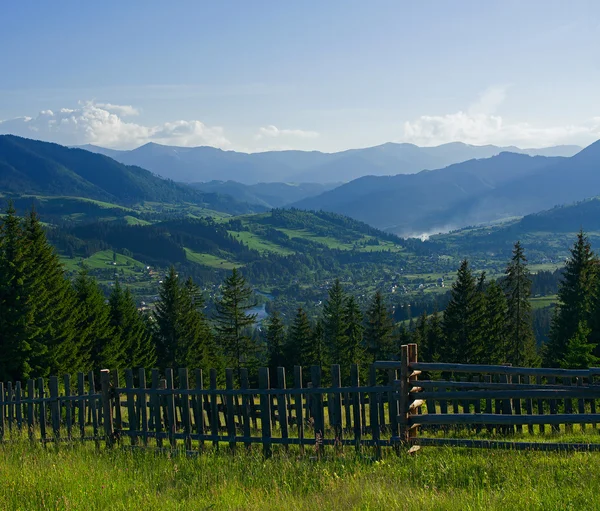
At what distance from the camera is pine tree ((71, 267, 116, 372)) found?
42688mm

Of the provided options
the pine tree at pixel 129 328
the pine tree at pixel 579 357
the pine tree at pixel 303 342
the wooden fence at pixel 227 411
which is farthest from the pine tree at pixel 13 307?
the pine tree at pixel 579 357

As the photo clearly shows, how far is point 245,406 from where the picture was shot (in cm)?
1036

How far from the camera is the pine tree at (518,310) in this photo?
48750 mm

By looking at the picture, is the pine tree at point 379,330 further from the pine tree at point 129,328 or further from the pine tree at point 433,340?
the pine tree at point 129,328

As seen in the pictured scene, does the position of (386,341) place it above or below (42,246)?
below

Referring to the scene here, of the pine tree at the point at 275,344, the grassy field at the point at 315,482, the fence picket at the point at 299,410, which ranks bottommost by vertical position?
the pine tree at the point at 275,344

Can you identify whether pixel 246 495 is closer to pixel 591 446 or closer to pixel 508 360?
pixel 591 446

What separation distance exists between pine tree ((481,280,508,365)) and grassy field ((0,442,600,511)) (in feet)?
137

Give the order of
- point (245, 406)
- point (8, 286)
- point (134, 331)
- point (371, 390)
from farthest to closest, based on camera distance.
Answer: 1. point (134, 331)
2. point (8, 286)
3. point (245, 406)
4. point (371, 390)

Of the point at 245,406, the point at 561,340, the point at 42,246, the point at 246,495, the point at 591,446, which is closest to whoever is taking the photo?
the point at 246,495

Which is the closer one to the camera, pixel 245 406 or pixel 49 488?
pixel 49 488

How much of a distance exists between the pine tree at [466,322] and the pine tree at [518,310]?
4.54 metres

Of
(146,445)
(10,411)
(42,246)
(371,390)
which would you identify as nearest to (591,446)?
(371,390)

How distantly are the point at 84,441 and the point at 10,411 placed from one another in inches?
141
